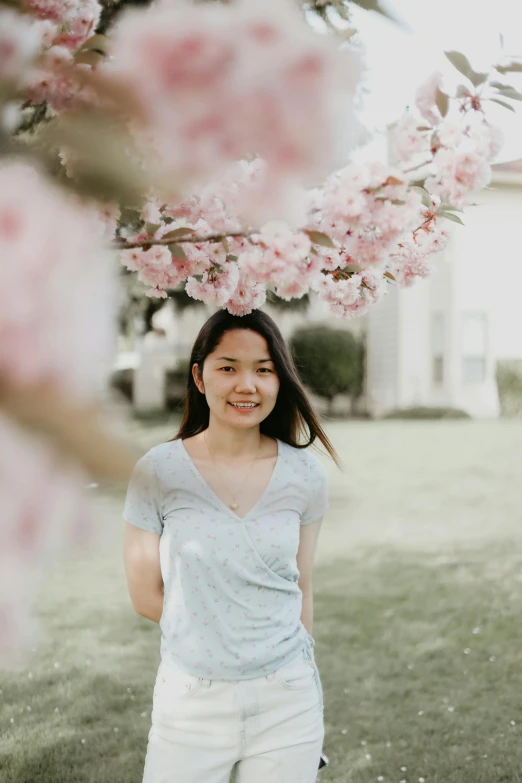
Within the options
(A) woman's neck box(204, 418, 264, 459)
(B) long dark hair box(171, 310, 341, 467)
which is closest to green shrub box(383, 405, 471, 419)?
(B) long dark hair box(171, 310, 341, 467)

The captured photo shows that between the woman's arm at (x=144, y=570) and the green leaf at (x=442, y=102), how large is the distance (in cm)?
122

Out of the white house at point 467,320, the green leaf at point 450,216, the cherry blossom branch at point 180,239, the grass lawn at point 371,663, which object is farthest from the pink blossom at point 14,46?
the white house at point 467,320

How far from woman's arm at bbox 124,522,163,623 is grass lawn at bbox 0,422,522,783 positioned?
3.1 inches

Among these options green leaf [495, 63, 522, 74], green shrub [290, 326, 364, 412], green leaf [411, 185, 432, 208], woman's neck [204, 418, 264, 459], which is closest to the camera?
green leaf [495, 63, 522, 74]

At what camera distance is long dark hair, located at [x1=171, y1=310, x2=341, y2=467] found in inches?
82.4

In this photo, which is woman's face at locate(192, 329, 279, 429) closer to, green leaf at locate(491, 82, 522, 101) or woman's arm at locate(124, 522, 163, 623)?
woman's arm at locate(124, 522, 163, 623)

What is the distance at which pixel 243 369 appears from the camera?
80.2 inches

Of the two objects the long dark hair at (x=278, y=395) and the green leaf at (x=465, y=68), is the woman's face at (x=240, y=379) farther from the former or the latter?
the green leaf at (x=465, y=68)

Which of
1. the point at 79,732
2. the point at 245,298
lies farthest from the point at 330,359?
the point at 245,298

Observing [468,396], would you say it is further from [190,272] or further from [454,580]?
[190,272]

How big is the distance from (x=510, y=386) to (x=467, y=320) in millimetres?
1606

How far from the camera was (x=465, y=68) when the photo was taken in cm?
123

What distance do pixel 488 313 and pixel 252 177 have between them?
55.4ft

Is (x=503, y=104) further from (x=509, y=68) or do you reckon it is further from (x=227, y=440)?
(x=227, y=440)
